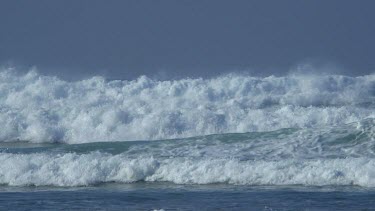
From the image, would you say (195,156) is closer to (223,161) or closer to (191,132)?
(223,161)

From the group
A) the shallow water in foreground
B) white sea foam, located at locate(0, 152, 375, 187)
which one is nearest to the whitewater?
white sea foam, located at locate(0, 152, 375, 187)

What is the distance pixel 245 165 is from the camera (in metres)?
19.5

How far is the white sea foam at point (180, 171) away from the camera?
1845 centimetres

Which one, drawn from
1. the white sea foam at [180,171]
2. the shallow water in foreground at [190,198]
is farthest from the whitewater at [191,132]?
the shallow water in foreground at [190,198]

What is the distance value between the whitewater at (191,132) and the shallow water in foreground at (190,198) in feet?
2.49

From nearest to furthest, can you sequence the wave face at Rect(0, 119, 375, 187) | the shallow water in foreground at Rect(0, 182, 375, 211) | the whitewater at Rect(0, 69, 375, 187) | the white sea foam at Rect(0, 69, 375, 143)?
the shallow water in foreground at Rect(0, 182, 375, 211)
the wave face at Rect(0, 119, 375, 187)
the whitewater at Rect(0, 69, 375, 187)
the white sea foam at Rect(0, 69, 375, 143)

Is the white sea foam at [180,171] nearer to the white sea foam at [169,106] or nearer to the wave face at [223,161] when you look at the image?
the wave face at [223,161]

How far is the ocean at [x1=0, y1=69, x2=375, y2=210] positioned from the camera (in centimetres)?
1709

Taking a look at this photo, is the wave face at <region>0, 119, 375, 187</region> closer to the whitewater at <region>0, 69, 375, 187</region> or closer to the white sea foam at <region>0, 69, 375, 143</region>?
the whitewater at <region>0, 69, 375, 187</region>

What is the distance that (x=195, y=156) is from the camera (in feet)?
70.6

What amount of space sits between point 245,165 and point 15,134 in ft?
38.5

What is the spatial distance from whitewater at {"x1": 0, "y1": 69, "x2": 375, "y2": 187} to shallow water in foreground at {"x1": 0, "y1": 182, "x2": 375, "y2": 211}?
0.76 metres

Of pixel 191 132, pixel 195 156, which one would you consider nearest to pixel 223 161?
pixel 195 156

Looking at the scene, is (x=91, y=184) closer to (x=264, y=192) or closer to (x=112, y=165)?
(x=112, y=165)
